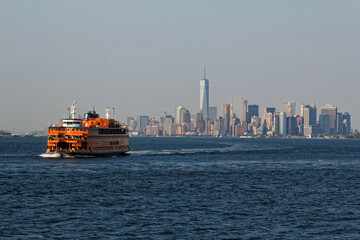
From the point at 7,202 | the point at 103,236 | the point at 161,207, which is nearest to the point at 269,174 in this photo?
the point at 161,207

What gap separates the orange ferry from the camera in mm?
119750

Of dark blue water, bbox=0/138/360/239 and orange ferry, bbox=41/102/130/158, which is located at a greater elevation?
orange ferry, bbox=41/102/130/158

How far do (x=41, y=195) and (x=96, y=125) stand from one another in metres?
72.5

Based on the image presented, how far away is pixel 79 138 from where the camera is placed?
11981cm

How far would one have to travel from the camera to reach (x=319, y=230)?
42.5 meters

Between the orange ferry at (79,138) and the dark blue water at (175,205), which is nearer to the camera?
the dark blue water at (175,205)

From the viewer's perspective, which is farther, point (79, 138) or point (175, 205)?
point (79, 138)

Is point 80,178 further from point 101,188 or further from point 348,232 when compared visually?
point 348,232

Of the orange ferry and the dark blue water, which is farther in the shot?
the orange ferry

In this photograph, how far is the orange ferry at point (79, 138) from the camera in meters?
120

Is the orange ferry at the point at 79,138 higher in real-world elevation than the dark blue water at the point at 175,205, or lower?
higher

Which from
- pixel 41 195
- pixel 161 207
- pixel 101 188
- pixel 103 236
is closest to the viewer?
pixel 103 236

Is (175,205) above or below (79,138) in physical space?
below

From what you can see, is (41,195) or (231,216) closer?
(231,216)
